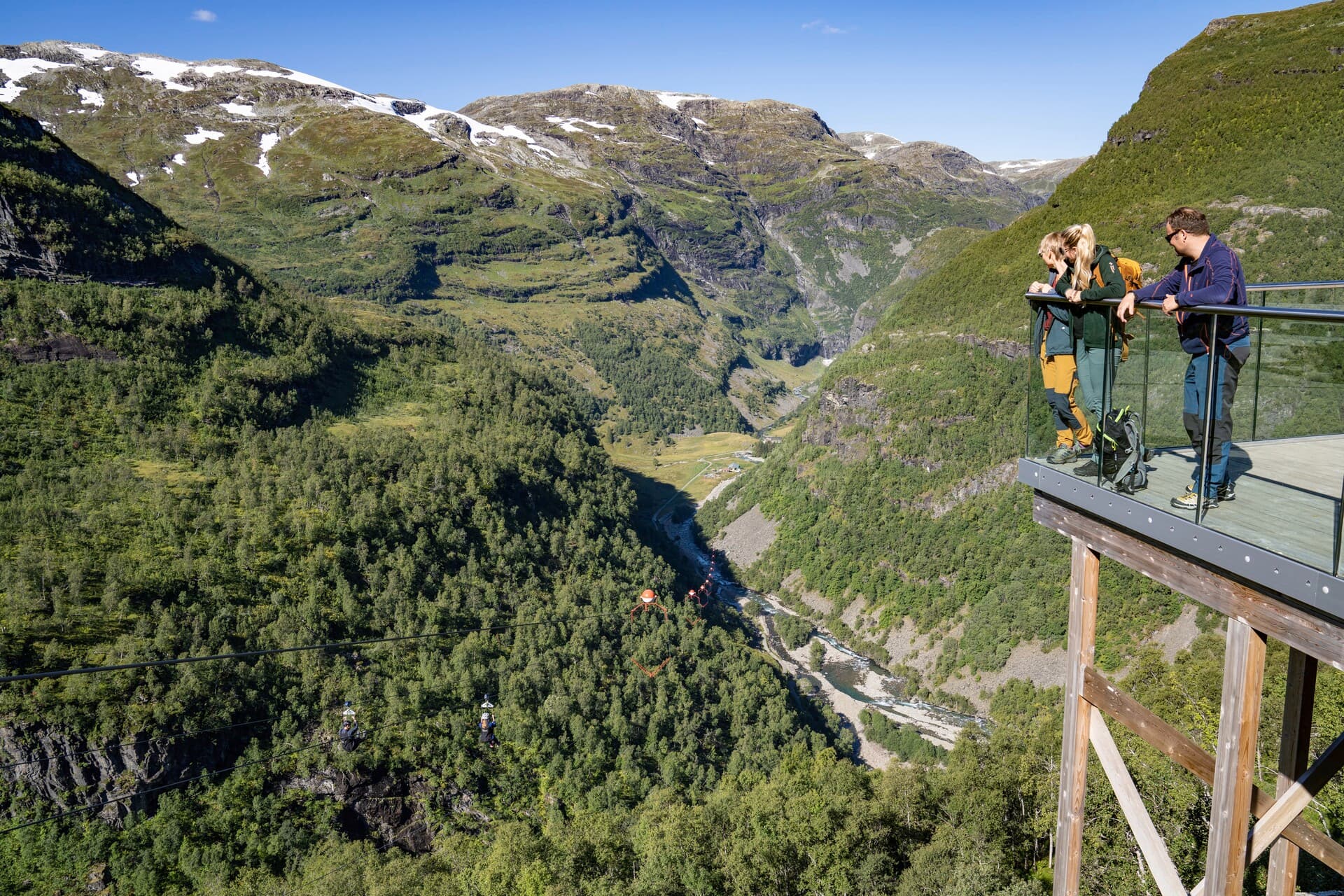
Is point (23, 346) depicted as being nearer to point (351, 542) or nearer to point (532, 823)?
point (351, 542)

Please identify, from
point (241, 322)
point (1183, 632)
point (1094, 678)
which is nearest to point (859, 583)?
point (1183, 632)

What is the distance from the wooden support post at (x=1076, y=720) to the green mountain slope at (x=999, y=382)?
7713 cm

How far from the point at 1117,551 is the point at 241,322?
111 m

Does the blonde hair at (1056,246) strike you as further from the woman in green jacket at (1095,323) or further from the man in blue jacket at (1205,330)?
the man in blue jacket at (1205,330)

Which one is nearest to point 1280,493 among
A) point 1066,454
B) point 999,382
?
point 1066,454

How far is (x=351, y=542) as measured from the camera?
244ft

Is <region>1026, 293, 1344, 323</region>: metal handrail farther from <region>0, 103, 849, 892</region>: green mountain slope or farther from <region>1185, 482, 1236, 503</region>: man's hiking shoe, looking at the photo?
<region>0, 103, 849, 892</region>: green mountain slope

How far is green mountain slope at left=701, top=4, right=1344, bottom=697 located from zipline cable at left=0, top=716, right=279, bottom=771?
73.7 m

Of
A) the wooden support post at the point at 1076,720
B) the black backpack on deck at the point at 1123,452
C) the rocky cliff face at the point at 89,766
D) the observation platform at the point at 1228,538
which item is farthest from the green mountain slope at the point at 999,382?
the black backpack on deck at the point at 1123,452

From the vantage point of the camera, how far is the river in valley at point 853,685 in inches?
3374

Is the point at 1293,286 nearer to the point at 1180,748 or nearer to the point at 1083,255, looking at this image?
the point at 1083,255

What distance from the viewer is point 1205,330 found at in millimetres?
6559

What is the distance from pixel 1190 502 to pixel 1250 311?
1.51 meters

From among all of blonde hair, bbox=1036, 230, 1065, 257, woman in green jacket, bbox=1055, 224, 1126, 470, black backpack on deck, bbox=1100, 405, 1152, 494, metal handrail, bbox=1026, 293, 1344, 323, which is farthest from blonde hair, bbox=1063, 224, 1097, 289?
black backpack on deck, bbox=1100, 405, 1152, 494
